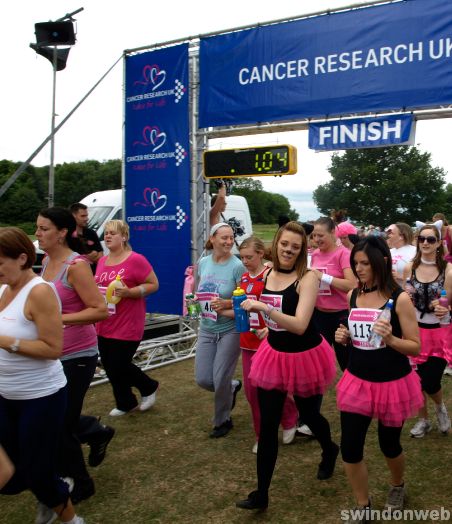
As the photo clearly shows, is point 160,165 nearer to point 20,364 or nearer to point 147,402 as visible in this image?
point 147,402

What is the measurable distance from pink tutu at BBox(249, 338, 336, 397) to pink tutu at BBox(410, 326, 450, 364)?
114 centimetres

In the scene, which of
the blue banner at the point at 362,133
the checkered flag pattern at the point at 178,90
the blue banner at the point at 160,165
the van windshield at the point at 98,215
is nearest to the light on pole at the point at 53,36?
the van windshield at the point at 98,215

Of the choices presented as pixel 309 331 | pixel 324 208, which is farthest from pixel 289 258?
pixel 324 208

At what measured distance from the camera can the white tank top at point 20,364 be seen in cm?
268

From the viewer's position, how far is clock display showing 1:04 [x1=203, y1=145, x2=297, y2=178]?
6.95m

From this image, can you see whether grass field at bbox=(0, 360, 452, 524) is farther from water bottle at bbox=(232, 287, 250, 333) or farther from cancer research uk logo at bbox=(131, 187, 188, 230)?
cancer research uk logo at bbox=(131, 187, 188, 230)

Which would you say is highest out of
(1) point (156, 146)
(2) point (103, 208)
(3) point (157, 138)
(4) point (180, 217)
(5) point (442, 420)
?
(3) point (157, 138)

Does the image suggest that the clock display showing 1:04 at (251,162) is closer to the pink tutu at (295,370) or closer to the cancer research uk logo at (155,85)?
the cancer research uk logo at (155,85)

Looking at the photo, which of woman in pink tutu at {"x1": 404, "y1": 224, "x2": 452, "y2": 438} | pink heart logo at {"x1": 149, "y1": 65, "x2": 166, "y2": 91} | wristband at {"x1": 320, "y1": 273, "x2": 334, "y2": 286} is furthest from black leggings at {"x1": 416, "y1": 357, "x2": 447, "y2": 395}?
pink heart logo at {"x1": 149, "y1": 65, "x2": 166, "y2": 91}

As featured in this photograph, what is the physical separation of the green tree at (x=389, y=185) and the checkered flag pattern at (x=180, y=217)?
47362 millimetres

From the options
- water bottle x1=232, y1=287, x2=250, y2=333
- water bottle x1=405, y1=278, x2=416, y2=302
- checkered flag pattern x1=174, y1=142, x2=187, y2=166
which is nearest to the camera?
water bottle x1=232, y1=287, x2=250, y2=333

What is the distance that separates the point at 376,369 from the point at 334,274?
2.00 m

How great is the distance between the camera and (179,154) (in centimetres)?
796

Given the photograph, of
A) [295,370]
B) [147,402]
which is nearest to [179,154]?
[147,402]
